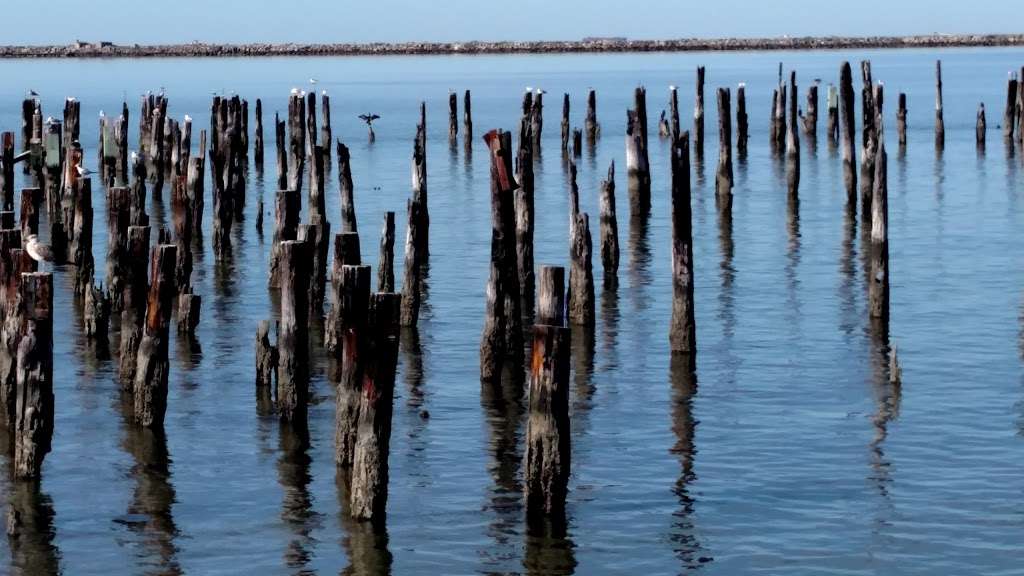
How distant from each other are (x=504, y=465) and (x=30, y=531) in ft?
13.5

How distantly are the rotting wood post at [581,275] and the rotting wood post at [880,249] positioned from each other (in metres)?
3.42

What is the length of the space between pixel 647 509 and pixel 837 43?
16986cm

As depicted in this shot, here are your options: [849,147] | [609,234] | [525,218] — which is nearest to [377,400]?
[525,218]

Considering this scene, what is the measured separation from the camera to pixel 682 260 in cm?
1970

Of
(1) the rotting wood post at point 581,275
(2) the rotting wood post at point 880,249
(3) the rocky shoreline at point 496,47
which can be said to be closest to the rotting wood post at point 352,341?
(1) the rotting wood post at point 581,275

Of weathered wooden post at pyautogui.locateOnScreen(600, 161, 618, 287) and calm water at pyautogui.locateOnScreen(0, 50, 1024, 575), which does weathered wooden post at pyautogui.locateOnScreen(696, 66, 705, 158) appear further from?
weathered wooden post at pyautogui.locateOnScreen(600, 161, 618, 287)

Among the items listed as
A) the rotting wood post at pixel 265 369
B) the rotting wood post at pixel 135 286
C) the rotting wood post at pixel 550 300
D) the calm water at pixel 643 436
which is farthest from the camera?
the rotting wood post at pixel 265 369

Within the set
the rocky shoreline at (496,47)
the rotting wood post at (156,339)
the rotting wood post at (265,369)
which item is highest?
the rocky shoreline at (496,47)

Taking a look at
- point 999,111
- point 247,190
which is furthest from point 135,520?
point 999,111

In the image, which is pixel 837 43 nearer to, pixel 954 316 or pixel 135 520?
pixel 954 316

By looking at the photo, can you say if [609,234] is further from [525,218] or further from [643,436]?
[643,436]

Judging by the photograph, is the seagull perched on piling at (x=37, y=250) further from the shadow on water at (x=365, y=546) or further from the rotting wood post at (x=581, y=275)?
the rotting wood post at (x=581, y=275)

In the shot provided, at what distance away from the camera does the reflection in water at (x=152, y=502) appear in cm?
1366

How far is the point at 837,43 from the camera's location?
180125 millimetres
